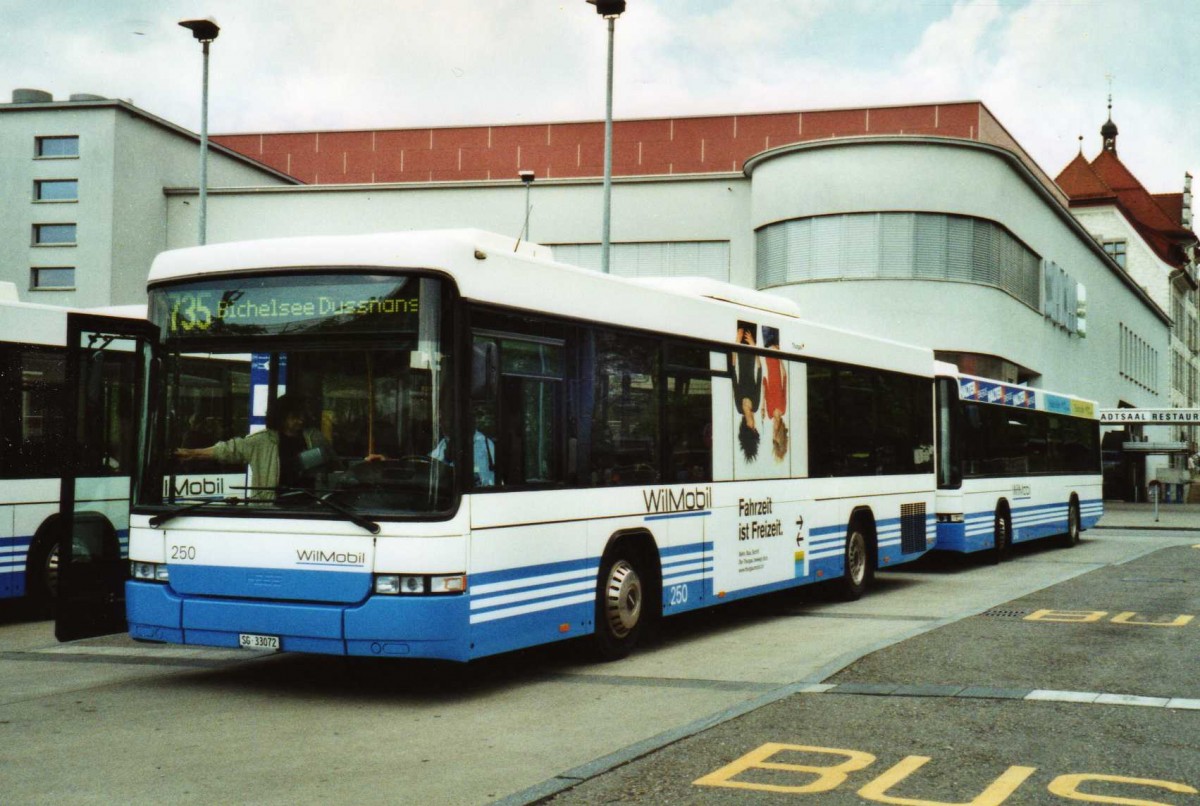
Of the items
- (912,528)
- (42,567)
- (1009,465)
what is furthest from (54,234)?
(912,528)

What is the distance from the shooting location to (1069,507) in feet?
84.4

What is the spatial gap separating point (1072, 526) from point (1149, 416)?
25.4m

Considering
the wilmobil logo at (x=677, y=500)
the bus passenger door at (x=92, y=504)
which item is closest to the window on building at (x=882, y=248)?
the wilmobil logo at (x=677, y=500)

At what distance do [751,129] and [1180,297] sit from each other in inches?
2066

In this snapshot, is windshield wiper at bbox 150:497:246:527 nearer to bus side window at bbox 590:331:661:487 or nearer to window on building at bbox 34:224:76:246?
bus side window at bbox 590:331:661:487

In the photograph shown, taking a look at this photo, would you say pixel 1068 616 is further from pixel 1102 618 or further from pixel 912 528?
pixel 912 528

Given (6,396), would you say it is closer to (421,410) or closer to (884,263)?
(421,410)

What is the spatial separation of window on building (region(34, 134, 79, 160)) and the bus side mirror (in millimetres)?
38462

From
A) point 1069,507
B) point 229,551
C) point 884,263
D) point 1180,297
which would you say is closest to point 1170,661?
point 229,551

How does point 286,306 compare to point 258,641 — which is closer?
point 258,641

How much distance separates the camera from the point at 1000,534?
70.0 ft

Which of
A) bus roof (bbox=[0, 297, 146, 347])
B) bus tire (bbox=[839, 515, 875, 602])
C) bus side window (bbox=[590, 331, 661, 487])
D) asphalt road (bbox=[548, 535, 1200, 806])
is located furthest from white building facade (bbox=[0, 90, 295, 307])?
asphalt road (bbox=[548, 535, 1200, 806])

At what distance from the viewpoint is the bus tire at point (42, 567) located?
12336 millimetres

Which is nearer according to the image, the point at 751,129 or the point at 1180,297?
the point at 751,129
